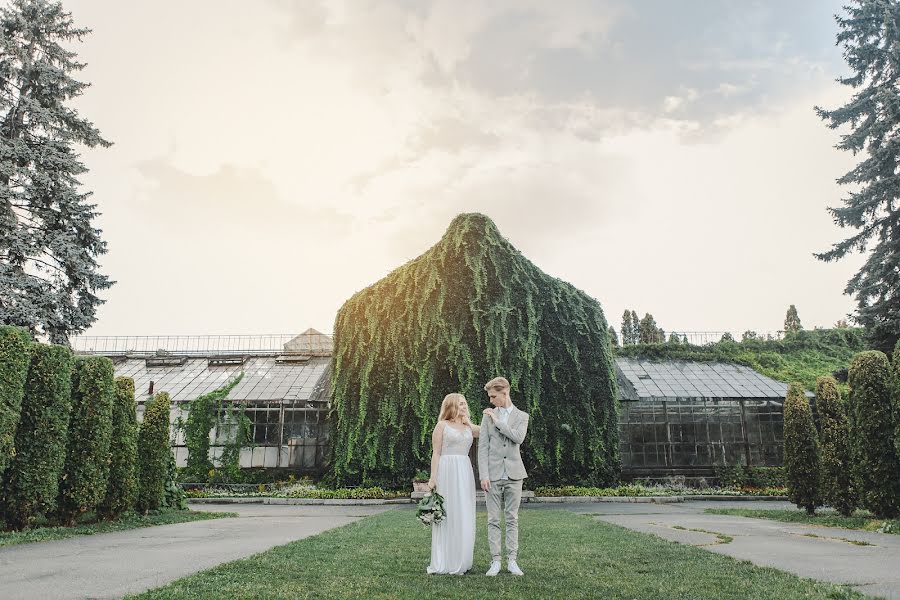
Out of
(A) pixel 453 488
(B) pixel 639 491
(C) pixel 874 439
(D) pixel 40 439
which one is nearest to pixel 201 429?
(D) pixel 40 439

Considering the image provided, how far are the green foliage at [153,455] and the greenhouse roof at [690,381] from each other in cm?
1597

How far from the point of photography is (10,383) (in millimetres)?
8539

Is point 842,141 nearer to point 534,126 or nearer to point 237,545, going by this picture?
point 534,126

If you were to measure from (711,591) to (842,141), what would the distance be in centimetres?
2099

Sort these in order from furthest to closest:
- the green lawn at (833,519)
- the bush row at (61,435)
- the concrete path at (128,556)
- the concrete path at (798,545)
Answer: the green lawn at (833,519) → the bush row at (61,435) → the concrete path at (798,545) → the concrete path at (128,556)

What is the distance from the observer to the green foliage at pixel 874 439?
9.87m

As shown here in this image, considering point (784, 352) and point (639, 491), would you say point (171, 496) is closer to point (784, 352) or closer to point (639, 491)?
point (639, 491)

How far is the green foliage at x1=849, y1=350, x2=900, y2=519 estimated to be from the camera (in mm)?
9867

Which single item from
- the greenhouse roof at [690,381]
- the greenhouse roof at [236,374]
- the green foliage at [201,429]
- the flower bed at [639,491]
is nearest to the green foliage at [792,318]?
the greenhouse roof at [690,381]

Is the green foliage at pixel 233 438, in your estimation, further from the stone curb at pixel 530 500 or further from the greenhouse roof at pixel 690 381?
the greenhouse roof at pixel 690 381

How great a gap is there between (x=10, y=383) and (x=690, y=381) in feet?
73.5

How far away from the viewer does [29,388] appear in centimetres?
915

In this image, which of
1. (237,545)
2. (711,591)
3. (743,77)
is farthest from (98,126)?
(711,591)

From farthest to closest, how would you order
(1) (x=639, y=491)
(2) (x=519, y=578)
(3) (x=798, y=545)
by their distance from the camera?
(1) (x=639, y=491) < (3) (x=798, y=545) < (2) (x=519, y=578)
